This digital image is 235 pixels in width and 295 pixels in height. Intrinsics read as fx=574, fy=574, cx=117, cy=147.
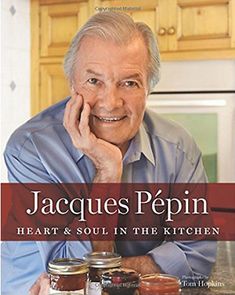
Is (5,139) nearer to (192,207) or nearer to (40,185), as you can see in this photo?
(40,185)

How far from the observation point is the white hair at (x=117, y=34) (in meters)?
1.20

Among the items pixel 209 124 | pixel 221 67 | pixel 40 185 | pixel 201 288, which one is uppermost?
pixel 221 67

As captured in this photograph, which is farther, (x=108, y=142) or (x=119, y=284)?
(x=108, y=142)

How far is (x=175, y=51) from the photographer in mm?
1236

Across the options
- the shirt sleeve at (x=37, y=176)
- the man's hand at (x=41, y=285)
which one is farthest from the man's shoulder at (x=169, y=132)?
the man's hand at (x=41, y=285)

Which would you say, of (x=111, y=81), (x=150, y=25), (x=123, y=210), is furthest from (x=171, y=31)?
(x=123, y=210)

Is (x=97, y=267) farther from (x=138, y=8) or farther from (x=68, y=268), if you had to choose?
(x=138, y=8)

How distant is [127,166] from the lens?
1.25 meters

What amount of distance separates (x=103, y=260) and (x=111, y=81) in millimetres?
369

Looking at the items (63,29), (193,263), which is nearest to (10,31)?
(63,29)

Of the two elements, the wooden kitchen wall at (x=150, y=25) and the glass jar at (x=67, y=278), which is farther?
the wooden kitchen wall at (x=150, y=25)

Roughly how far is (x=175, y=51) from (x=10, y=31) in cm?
37

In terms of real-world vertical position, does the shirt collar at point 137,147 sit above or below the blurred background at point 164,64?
below

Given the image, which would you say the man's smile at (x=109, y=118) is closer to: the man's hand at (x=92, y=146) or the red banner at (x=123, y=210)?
the man's hand at (x=92, y=146)
